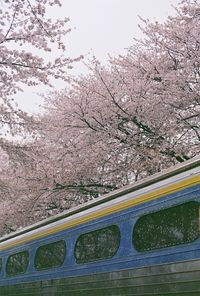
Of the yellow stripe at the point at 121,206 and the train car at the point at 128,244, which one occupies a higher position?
the yellow stripe at the point at 121,206

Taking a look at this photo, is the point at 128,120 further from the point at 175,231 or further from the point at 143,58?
the point at 175,231

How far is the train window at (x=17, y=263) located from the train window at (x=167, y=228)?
4.48 meters

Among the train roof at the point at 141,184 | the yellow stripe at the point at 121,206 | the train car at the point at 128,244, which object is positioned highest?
the train roof at the point at 141,184

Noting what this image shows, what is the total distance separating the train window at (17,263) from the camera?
34.6 ft

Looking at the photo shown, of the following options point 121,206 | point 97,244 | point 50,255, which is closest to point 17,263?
point 50,255

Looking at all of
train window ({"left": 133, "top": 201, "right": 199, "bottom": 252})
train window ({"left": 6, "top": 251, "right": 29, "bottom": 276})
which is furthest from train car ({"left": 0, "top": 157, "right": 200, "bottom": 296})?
train window ({"left": 6, "top": 251, "right": 29, "bottom": 276})

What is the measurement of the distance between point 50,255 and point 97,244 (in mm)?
2011

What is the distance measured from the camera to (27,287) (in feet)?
33.6

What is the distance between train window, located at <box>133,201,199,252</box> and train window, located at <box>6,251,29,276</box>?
4477 millimetres

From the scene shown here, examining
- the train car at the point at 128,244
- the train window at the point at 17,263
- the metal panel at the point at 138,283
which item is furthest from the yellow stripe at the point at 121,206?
the metal panel at the point at 138,283

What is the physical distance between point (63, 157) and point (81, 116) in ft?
6.19

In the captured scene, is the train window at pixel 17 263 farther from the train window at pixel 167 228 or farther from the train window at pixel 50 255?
the train window at pixel 167 228

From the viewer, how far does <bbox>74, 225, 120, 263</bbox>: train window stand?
731 cm

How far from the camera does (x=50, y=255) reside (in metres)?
9.38
